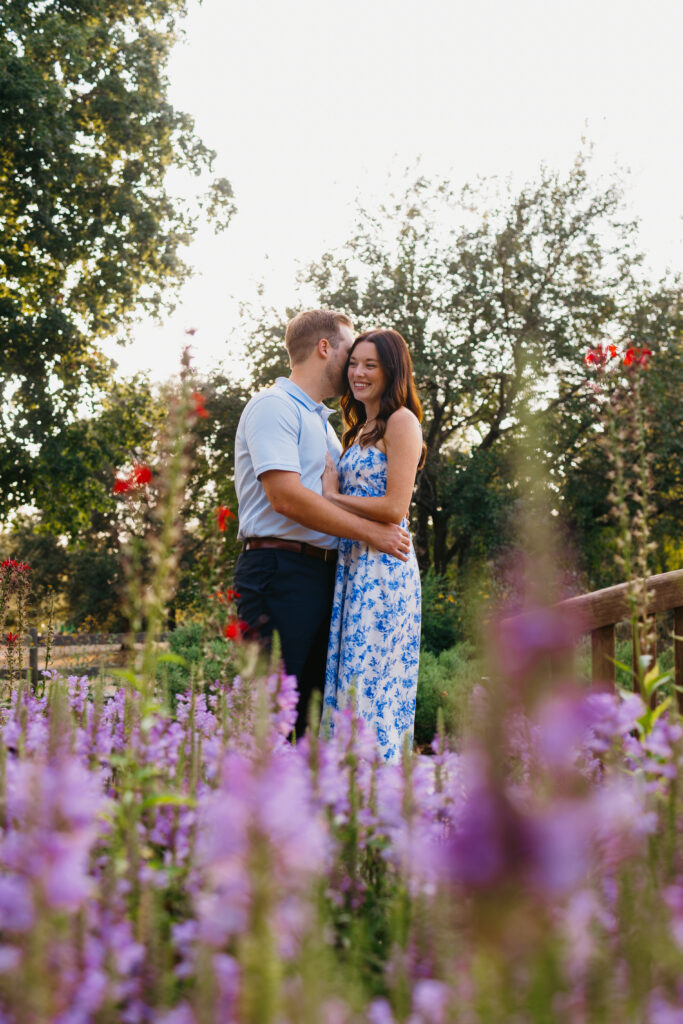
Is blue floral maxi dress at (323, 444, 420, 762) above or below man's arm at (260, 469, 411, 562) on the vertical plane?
below

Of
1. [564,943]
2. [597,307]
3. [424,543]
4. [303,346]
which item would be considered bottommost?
[564,943]

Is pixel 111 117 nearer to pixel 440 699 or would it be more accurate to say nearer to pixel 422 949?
pixel 440 699

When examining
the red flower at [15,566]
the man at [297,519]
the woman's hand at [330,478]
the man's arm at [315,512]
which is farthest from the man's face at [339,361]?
the red flower at [15,566]

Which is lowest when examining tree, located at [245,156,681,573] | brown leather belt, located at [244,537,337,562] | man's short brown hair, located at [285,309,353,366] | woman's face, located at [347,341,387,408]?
brown leather belt, located at [244,537,337,562]

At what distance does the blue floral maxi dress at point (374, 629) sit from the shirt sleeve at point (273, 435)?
38 centimetres

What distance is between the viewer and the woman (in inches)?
147

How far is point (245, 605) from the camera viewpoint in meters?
3.82

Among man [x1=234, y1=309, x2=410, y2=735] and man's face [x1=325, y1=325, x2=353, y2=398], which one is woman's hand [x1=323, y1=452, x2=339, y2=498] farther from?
man's face [x1=325, y1=325, x2=353, y2=398]

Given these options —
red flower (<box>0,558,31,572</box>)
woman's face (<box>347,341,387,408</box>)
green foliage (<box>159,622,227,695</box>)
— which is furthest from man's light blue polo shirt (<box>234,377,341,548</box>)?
green foliage (<box>159,622,227,695</box>)

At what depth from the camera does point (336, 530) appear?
361cm

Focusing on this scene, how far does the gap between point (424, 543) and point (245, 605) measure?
54.6 ft

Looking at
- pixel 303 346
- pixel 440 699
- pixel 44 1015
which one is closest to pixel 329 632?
pixel 303 346

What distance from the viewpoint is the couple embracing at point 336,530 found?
369 centimetres

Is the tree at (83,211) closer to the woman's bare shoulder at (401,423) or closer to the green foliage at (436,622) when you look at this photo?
the green foliage at (436,622)
